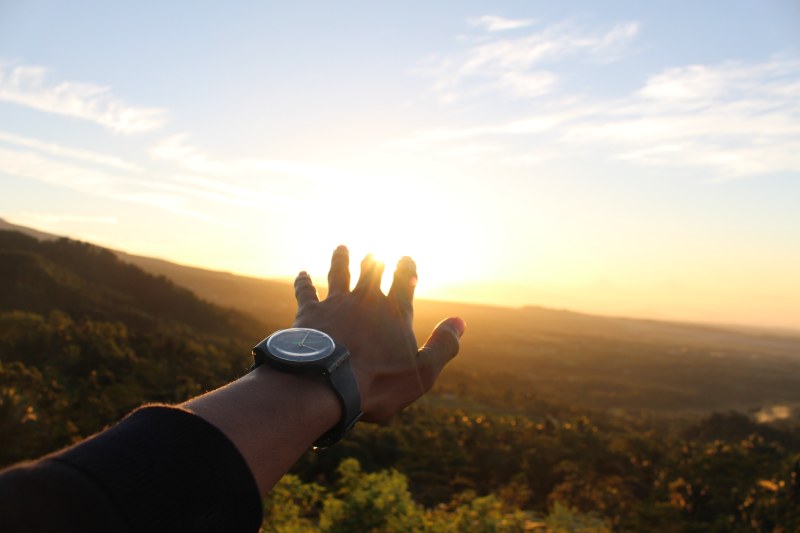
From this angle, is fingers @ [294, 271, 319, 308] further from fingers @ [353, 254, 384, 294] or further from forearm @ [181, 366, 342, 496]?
forearm @ [181, 366, 342, 496]

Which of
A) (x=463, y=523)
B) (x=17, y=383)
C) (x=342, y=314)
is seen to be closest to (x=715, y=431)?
Answer: (x=463, y=523)

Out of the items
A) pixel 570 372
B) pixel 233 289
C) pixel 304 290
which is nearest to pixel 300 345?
pixel 304 290

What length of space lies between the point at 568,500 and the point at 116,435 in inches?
296

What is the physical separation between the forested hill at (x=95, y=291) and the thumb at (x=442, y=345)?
640 inches

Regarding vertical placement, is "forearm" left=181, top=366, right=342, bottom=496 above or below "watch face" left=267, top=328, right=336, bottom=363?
below

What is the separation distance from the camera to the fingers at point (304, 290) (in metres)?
2.01

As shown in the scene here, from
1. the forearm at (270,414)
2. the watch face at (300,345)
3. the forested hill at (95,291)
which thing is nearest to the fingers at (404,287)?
the watch face at (300,345)

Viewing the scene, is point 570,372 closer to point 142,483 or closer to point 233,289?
point 233,289

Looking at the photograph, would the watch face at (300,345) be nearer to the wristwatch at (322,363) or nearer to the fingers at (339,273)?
the wristwatch at (322,363)

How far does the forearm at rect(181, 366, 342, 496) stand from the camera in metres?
1.15

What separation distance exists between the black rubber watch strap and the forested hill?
16.4 m

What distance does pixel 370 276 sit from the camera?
2035 millimetres

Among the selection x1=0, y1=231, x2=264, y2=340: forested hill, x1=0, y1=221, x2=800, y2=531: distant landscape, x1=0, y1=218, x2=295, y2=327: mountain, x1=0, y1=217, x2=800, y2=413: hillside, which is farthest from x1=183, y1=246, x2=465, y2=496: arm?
x1=0, y1=218, x2=295, y2=327: mountain

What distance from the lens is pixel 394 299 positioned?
1.99 meters
